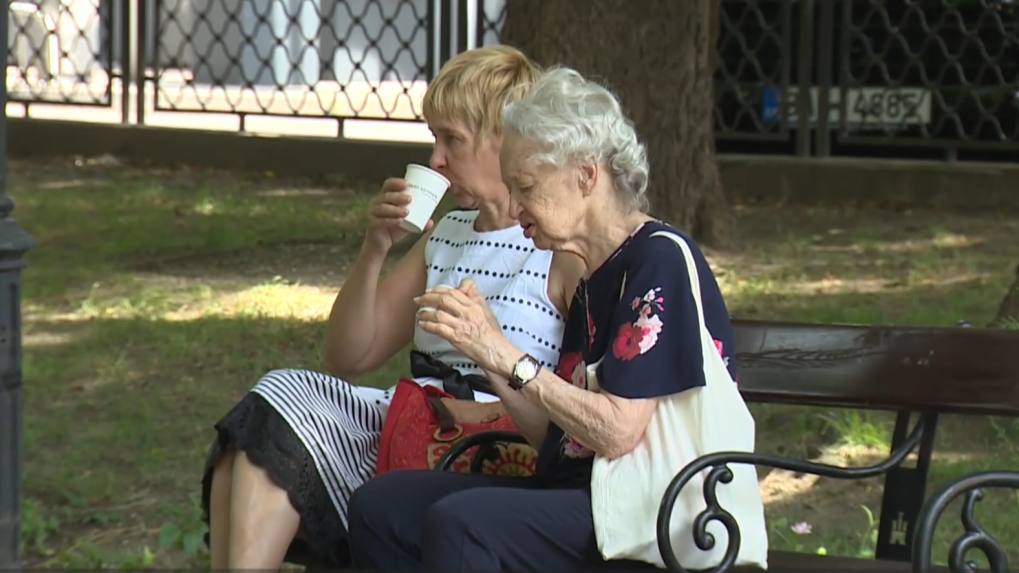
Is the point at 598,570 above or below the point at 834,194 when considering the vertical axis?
above

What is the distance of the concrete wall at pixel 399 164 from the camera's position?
9.47 metres

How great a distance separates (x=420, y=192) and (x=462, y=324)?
48 centimetres

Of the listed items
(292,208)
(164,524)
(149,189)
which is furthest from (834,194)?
(164,524)

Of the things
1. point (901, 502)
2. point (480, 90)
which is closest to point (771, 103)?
point (901, 502)

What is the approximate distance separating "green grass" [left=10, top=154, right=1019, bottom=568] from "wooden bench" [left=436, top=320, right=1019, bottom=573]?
2.97ft

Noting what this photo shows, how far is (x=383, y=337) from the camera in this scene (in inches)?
132

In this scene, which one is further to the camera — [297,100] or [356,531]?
[297,100]

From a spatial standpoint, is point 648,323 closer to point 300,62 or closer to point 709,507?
point 709,507

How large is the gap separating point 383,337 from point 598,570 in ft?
2.87

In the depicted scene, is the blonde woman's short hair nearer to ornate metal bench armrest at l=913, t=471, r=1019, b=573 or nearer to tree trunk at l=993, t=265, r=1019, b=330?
ornate metal bench armrest at l=913, t=471, r=1019, b=573

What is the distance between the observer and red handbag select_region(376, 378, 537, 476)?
307 centimetres

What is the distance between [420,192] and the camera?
303 centimetres

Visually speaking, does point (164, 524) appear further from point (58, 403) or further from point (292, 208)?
point (292, 208)

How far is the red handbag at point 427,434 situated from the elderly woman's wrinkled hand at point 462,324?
1.47ft
